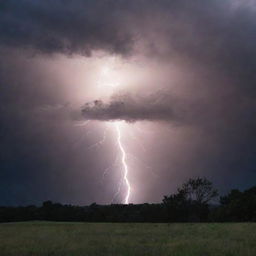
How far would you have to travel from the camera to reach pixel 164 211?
90.4m

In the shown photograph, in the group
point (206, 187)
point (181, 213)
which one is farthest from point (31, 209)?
point (206, 187)

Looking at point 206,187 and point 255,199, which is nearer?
point 255,199

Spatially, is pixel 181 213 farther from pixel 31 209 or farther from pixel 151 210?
pixel 31 209

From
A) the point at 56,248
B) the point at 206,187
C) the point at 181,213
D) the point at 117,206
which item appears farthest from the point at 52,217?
the point at 56,248

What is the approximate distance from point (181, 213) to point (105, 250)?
74652mm

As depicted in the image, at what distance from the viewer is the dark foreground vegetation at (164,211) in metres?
80.3

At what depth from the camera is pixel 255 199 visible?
253 ft

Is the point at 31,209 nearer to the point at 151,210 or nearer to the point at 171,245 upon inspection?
the point at 151,210

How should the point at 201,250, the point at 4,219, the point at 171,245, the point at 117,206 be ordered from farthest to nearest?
the point at 117,206, the point at 4,219, the point at 171,245, the point at 201,250

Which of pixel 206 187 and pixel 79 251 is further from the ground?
pixel 206 187

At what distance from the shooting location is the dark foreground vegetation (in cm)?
8031

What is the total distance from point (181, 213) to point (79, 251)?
75158 millimetres

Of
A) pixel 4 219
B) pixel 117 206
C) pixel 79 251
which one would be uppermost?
pixel 117 206

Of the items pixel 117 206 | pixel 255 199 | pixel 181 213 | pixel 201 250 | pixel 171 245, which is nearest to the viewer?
pixel 201 250
